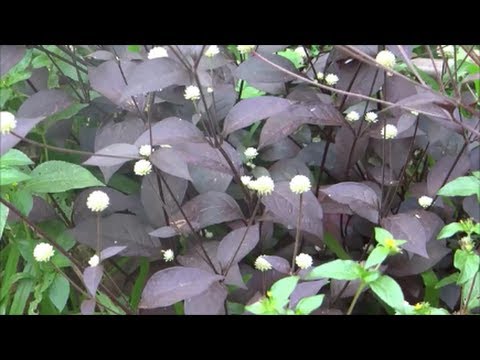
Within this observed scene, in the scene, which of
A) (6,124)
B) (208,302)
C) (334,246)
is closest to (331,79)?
(334,246)

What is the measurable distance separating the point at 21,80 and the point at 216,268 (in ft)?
1.99

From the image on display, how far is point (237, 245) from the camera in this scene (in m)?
1.07

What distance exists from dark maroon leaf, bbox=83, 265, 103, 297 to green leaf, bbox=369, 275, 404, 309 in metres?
0.38

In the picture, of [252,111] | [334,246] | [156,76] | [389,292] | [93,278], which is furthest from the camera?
[334,246]

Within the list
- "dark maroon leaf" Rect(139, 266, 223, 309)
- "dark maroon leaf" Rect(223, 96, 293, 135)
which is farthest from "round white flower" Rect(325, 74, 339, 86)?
"dark maroon leaf" Rect(139, 266, 223, 309)

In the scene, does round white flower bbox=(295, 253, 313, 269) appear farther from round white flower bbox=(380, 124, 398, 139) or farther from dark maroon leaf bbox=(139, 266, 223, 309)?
round white flower bbox=(380, 124, 398, 139)

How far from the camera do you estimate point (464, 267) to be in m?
0.94

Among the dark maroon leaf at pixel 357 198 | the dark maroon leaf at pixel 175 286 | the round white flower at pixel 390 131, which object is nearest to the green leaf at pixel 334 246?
the dark maroon leaf at pixel 357 198

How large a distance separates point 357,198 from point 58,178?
1.74 ft

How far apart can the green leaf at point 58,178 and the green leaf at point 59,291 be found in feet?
0.52

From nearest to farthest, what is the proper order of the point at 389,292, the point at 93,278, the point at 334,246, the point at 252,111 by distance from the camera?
the point at 389,292 < the point at 93,278 < the point at 252,111 < the point at 334,246

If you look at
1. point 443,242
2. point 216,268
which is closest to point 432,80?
point 443,242

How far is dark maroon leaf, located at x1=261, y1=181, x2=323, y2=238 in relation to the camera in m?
1.10

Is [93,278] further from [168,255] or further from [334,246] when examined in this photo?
[334,246]
